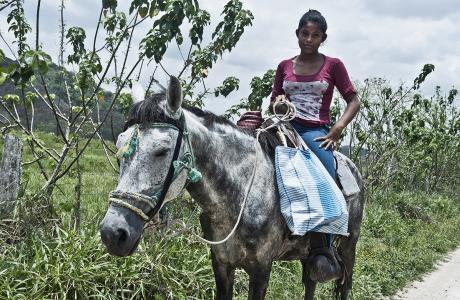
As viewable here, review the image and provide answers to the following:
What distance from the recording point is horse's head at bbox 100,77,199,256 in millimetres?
2139

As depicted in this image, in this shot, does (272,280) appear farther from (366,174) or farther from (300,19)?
(366,174)

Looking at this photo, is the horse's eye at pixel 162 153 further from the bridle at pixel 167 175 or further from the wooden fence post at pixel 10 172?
the wooden fence post at pixel 10 172

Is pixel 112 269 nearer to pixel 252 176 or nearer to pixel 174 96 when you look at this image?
pixel 252 176

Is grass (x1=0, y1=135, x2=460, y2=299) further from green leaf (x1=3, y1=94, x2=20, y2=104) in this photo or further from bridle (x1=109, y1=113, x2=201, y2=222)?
bridle (x1=109, y1=113, x2=201, y2=222)

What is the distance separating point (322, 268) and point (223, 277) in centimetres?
70

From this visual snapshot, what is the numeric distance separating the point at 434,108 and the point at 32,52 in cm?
1790

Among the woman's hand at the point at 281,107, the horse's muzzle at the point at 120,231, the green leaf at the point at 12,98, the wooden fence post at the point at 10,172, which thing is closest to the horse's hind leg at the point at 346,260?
the woman's hand at the point at 281,107

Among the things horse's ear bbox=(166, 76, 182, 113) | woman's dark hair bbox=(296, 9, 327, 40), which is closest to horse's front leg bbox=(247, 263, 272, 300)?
horse's ear bbox=(166, 76, 182, 113)

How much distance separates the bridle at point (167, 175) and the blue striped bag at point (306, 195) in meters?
0.71

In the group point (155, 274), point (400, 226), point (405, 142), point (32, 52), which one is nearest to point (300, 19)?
point (32, 52)

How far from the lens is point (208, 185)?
2.72 metres

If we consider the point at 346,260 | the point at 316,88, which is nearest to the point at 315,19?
the point at 316,88

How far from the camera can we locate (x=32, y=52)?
2838mm

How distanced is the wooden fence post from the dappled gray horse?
2499 millimetres
